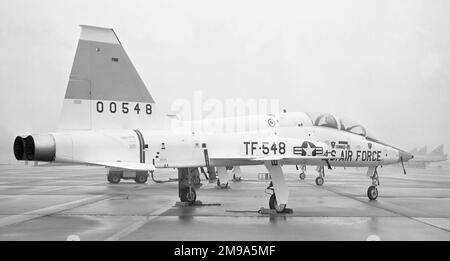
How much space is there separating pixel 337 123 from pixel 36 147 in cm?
1085

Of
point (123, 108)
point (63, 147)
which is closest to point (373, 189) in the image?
point (123, 108)

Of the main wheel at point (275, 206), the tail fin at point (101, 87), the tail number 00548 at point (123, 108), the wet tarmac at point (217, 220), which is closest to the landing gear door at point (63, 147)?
the tail fin at point (101, 87)

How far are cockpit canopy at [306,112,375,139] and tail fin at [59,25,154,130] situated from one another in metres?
6.63

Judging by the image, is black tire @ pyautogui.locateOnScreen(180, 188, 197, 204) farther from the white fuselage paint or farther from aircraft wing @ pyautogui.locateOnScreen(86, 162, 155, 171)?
aircraft wing @ pyautogui.locateOnScreen(86, 162, 155, 171)

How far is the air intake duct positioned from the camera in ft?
36.9

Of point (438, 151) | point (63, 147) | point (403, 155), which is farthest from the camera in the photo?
point (438, 151)

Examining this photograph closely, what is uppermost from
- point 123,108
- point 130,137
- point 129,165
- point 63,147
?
point 123,108

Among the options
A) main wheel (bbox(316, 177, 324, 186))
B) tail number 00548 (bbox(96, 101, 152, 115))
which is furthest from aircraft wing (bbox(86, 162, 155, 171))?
main wheel (bbox(316, 177, 324, 186))

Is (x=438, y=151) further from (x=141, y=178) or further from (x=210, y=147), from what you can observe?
(x=210, y=147)

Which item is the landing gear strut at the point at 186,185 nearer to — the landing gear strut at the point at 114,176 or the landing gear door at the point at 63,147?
the landing gear door at the point at 63,147

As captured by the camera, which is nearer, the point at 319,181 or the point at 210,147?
the point at 210,147

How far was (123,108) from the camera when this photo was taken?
1310cm

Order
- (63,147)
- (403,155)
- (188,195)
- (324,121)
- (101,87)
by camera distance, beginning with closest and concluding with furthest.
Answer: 1. (63,147)
2. (101,87)
3. (188,195)
4. (324,121)
5. (403,155)

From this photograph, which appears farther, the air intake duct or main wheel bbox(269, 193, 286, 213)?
main wheel bbox(269, 193, 286, 213)
